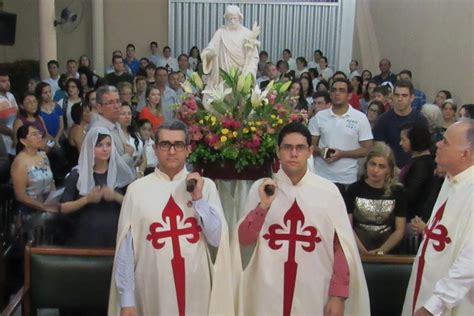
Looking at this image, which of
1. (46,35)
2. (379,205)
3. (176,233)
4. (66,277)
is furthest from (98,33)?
(176,233)

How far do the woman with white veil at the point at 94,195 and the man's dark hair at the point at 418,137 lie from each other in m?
2.08

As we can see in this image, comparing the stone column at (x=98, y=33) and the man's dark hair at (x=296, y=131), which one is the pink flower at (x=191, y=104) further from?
the stone column at (x=98, y=33)

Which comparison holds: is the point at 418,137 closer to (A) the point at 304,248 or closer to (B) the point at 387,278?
(B) the point at 387,278

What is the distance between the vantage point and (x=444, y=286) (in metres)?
2.87

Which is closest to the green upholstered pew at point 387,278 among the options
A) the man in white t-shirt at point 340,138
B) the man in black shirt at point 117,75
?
the man in white t-shirt at point 340,138

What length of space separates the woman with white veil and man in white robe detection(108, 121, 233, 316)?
0.72 m

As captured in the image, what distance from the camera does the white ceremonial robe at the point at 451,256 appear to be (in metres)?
2.85

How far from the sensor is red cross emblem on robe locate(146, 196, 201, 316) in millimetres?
3180

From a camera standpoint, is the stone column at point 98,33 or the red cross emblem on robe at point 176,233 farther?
the stone column at point 98,33

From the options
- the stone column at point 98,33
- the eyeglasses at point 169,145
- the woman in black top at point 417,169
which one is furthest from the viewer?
the stone column at point 98,33

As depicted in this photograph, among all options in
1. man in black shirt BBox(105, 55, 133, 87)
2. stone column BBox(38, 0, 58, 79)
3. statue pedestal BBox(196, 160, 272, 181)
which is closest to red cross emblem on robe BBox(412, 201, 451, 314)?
statue pedestal BBox(196, 160, 272, 181)

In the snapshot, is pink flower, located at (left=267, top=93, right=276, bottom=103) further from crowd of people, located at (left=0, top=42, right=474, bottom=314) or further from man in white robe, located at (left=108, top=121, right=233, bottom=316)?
man in white robe, located at (left=108, top=121, right=233, bottom=316)

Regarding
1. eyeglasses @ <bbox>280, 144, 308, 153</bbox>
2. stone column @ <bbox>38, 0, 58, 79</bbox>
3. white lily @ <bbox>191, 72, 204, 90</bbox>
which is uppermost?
stone column @ <bbox>38, 0, 58, 79</bbox>

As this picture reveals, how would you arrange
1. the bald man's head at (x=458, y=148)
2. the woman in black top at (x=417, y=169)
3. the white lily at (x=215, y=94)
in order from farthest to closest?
the woman in black top at (x=417, y=169) < the white lily at (x=215, y=94) < the bald man's head at (x=458, y=148)
